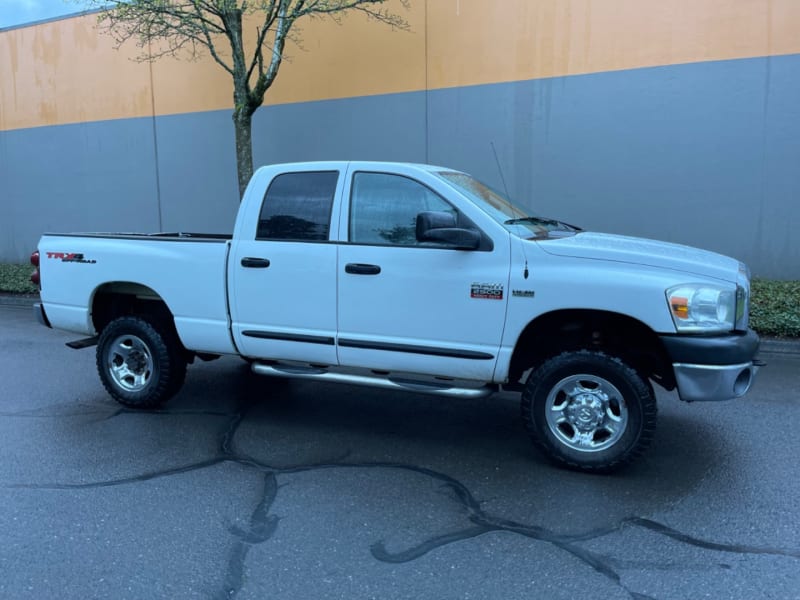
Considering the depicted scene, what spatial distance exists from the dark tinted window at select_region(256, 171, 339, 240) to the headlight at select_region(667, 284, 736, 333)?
2.49 meters

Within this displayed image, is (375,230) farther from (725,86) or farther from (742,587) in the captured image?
(725,86)

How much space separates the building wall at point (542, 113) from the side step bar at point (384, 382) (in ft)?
18.3

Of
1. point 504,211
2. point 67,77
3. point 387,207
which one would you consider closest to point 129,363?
point 387,207

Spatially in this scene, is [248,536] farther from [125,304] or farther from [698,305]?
[125,304]

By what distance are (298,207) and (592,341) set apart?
2427 mm

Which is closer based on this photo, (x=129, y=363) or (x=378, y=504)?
(x=378, y=504)

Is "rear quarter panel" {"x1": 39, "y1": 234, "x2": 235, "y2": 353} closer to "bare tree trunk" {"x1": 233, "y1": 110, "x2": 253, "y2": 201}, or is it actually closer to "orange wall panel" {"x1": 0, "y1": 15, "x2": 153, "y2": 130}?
"bare tree trunk" {"x1": 233, "y1": 110, "x2": 253, "y2": 201}

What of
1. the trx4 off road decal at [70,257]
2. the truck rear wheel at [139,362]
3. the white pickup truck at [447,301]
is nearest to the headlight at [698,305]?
the white pickup truck at [447,301]

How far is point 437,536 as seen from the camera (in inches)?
144

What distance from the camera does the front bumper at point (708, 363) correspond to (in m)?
4.07

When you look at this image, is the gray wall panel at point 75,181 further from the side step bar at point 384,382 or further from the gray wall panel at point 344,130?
the side step bar at point 384,382

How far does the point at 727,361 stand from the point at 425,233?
2022mm

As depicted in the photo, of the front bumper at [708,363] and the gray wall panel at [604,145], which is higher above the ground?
the gray wall panel at [604,145]

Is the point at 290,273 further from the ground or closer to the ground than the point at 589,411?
further from the ground
